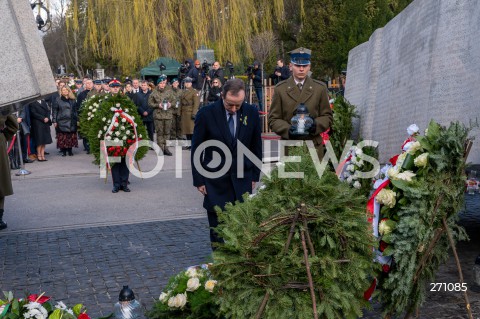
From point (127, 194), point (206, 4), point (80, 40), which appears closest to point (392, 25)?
point (127, 194)

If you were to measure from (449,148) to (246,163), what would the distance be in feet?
6.88

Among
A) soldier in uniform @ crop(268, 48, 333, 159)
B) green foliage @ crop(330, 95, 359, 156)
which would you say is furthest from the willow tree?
soldier in uniform @ crop(268, 48, 333, 159)

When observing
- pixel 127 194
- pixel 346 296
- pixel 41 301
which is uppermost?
pixel 346 296

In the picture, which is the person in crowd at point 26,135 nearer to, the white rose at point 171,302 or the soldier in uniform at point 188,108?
the soldier in uniform at point 188,108

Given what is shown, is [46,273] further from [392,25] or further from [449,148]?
[392,25]

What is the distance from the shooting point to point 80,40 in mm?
60156

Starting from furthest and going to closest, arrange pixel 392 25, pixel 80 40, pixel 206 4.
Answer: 1. pixel 80 40
2. pixel 206 4
3. pixel 392 25

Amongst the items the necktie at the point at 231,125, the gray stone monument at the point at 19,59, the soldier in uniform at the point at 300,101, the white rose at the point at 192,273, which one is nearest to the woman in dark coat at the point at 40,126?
the soldier in uniform at the point at 300,101

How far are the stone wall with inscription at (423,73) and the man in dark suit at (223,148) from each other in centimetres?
185

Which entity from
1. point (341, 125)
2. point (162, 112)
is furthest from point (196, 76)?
point (341, 125)

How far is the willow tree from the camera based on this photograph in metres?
26.1

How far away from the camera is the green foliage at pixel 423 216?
4.41 metres

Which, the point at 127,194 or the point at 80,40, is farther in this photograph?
the point at 80,40

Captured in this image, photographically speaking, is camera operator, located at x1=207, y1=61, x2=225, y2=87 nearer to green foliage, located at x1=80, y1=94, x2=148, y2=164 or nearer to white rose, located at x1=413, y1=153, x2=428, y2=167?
green foliage, located at x1=80, y1=94, x2=148, y2=164
